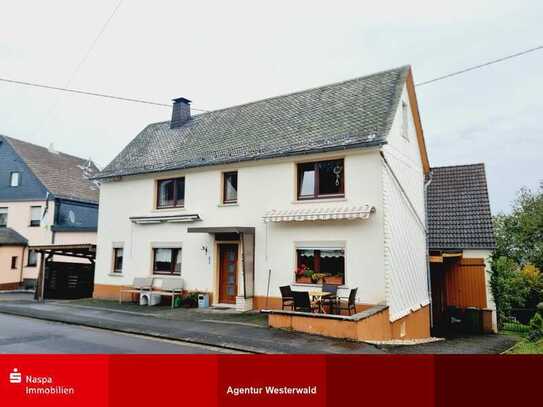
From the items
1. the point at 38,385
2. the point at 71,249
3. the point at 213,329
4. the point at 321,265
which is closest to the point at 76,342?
the point at 213,329

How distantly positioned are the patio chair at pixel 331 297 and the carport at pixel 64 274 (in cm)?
957

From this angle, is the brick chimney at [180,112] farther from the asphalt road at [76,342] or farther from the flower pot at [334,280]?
the asphalt road at [76,342]

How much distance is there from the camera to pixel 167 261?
14109 millimetres

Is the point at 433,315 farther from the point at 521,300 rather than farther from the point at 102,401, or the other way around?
the point at 102,401

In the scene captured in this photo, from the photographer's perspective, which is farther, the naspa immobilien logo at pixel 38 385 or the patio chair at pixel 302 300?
the patio chair at pixel 302 300

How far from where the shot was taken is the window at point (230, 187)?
1312cm

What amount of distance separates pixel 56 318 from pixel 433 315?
11.9 m

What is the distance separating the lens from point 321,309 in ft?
32.9

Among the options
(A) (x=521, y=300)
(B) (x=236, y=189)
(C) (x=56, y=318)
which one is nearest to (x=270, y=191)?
(B) (x=236, y=189)

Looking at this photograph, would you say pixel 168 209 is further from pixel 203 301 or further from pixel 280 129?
pixel 280 129

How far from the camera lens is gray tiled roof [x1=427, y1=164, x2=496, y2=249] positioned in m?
13.7

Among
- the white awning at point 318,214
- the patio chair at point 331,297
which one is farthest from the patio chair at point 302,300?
the white awning at point 318,214

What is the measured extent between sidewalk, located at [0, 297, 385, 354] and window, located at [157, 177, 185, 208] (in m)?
4.06

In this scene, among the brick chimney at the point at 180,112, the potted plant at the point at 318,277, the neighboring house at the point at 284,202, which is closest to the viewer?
the neighboring house at the point at 284,202
